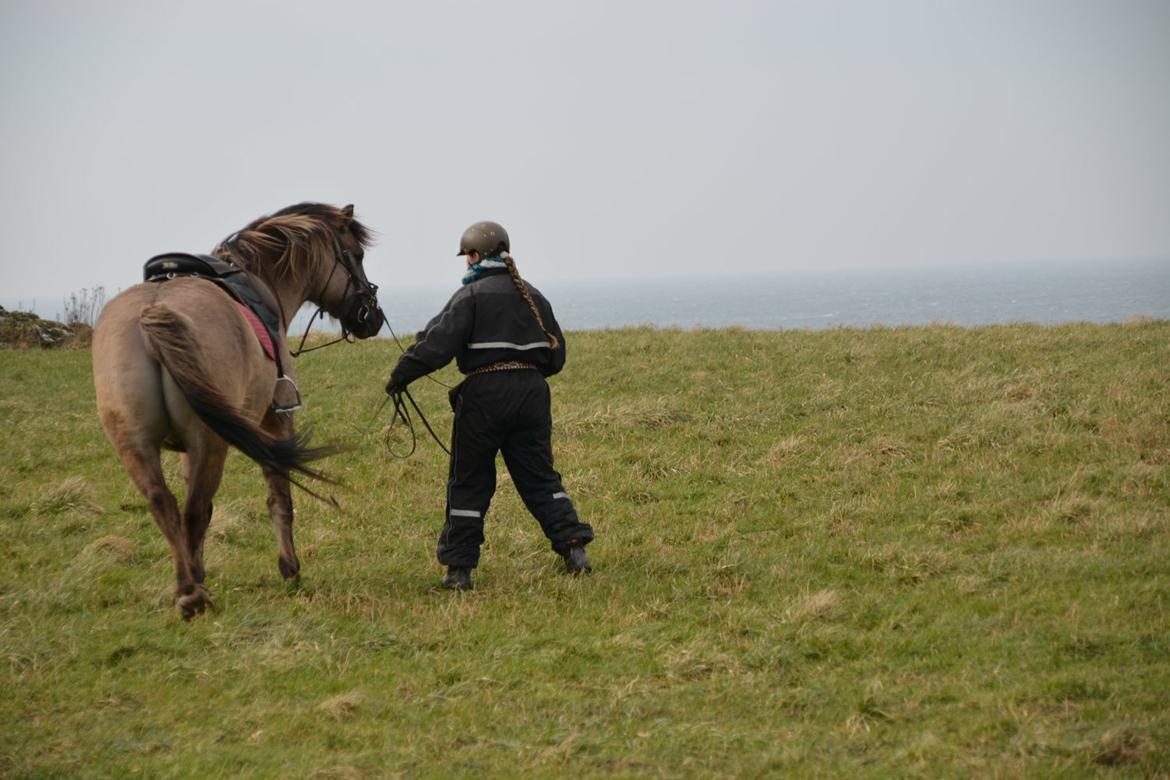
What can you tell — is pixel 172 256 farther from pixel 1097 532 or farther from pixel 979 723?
pixel 1097 532

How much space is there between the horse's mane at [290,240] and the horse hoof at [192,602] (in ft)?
8.05

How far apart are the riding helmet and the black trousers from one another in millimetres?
852

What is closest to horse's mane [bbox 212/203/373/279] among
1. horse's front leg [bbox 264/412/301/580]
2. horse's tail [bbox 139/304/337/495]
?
horse's front leg [bbox 264/412/301/580]

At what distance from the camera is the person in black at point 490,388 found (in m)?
7.57

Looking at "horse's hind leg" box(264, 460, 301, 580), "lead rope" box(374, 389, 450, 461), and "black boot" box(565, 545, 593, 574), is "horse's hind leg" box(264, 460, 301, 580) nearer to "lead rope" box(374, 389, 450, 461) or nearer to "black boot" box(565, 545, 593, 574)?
"lead rope" box(374, 389, 450, 461)

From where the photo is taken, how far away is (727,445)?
38.7 feet

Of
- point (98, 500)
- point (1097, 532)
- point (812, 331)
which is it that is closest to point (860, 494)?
point (1097, 532)

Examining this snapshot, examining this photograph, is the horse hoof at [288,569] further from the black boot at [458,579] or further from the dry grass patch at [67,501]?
the dry grass patch at [67,501]

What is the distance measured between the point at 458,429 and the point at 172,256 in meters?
2.23

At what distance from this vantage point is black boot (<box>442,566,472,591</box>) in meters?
7.64

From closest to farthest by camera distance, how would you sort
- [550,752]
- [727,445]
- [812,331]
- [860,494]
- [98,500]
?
[550,752], [860,494], [98,500], [727,445], [812,331]

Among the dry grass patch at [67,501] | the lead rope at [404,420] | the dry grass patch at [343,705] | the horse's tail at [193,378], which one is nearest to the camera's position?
the dry grass patch at [343,705]

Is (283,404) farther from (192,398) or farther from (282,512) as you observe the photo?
(192,398)

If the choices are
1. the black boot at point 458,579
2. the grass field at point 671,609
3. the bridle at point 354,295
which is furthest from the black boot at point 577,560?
the bridle at point 354,295
